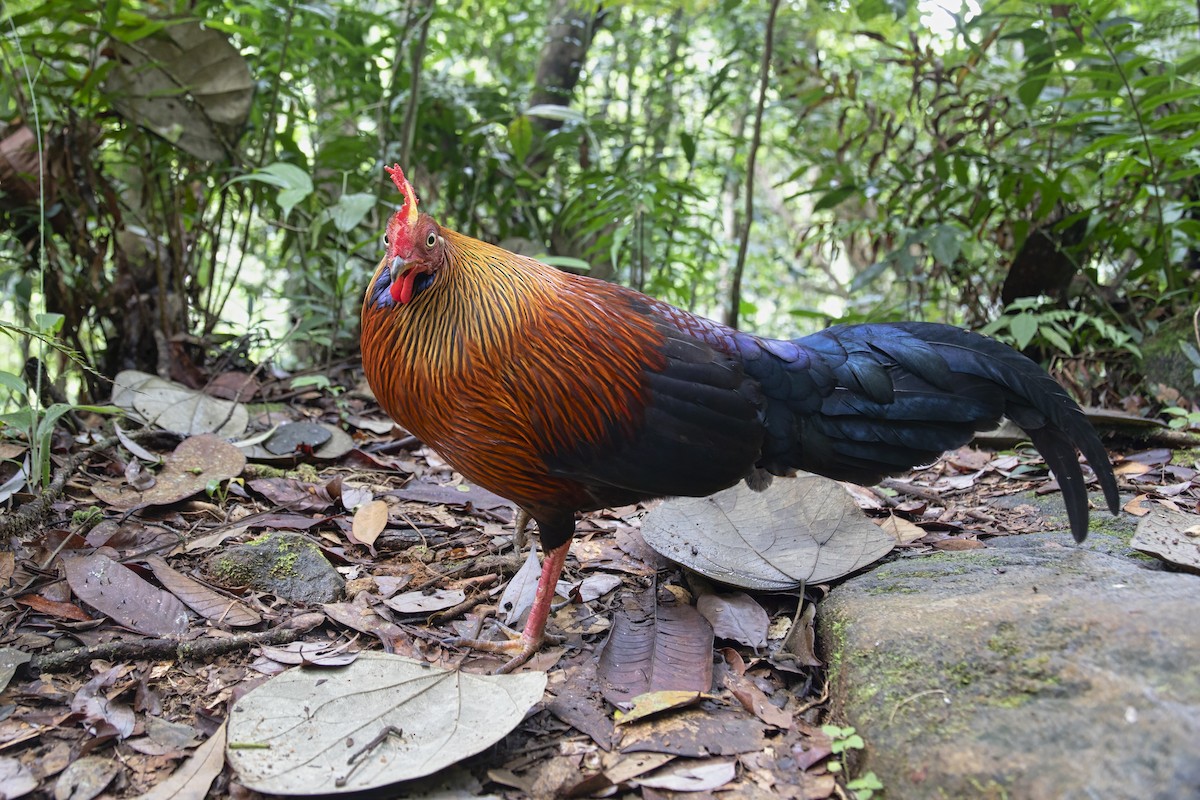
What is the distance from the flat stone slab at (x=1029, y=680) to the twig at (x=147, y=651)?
2.03 meters

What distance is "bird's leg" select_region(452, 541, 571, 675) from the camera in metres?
3.12

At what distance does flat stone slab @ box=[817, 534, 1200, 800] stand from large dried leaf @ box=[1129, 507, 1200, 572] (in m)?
0.08

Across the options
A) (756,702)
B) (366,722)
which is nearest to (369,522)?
(366,722)

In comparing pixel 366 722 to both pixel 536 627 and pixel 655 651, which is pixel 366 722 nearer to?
pixel 536 627

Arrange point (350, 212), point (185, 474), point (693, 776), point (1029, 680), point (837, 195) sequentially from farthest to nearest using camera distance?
point (837, 195)
point (350, 212)
point (185, 474)
point (693, 776)
point (1029, 680)

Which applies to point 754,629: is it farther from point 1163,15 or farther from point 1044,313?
point 1163,15

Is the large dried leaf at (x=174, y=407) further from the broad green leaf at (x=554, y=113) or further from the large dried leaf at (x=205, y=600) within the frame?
the broad green leaf at (x=554, y=113)

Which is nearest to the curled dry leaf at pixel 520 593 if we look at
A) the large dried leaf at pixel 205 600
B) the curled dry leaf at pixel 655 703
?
the curled dry leaf at pixel 655 703

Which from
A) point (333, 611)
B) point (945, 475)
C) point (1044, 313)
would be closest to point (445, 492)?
point (333, 611)

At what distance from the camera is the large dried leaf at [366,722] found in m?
2.19

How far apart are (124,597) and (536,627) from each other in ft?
5.01

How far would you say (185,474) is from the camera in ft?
13.0

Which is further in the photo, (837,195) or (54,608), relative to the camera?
(837,195)

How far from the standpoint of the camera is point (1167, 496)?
3807mm
